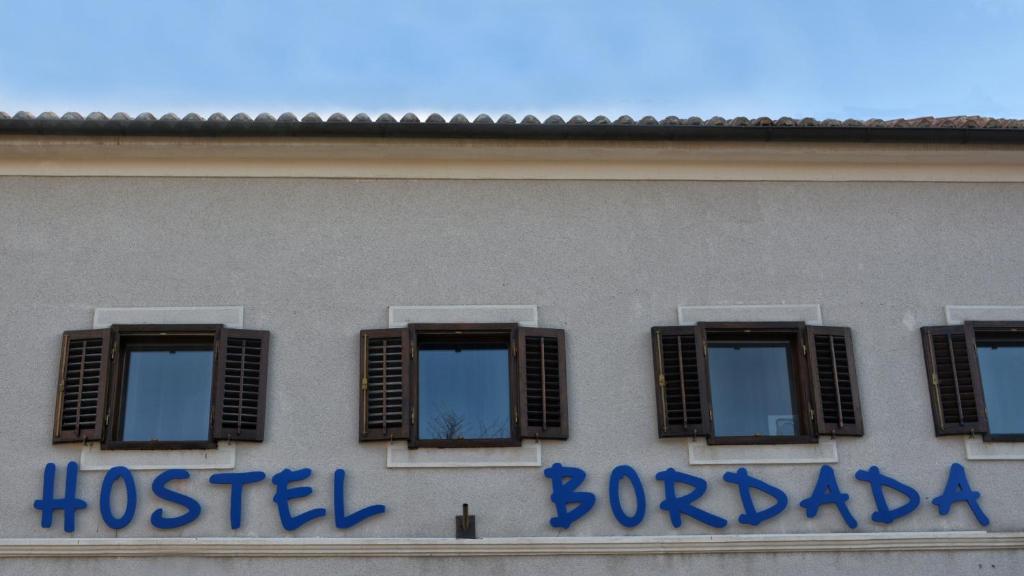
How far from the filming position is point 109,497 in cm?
1117

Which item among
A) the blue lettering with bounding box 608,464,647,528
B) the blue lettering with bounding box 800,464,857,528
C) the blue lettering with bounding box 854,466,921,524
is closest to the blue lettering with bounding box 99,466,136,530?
the blue lettering with bounding box 608,464,647,528

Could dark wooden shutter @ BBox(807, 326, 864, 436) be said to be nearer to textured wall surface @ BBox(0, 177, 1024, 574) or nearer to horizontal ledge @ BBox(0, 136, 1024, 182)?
textured wall surface @ BBox(0, 177, 1024, 574)

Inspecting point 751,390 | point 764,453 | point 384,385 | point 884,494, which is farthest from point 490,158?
point 884,494

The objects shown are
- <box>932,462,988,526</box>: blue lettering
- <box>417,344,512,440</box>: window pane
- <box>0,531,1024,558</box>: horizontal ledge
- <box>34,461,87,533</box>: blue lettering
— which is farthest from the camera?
<box>417,344,512,440</box>: window pane

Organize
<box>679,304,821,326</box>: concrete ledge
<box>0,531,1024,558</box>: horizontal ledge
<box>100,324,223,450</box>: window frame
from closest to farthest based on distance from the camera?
<box>0,531,1024,558</box>: horizontal ledge, <box>100,324,223,450</box>: window frame, <box>679,304,821,326</box>: concrete ledge

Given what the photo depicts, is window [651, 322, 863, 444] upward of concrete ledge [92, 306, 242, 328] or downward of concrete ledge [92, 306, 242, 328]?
downward

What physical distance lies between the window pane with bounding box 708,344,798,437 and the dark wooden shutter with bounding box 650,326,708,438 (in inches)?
10.3

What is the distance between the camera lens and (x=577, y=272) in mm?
12227

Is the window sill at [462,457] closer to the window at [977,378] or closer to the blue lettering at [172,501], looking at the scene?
the blue lettering at [172,501]

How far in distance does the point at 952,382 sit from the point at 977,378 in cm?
23

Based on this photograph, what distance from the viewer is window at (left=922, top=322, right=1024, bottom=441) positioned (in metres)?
11.7

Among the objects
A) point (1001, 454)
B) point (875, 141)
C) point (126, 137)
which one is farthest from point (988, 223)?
point (126, 137)

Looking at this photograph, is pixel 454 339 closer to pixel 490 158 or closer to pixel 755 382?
pixel 490 158

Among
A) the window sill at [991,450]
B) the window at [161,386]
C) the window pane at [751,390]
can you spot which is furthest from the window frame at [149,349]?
the window sill at [991,450]
